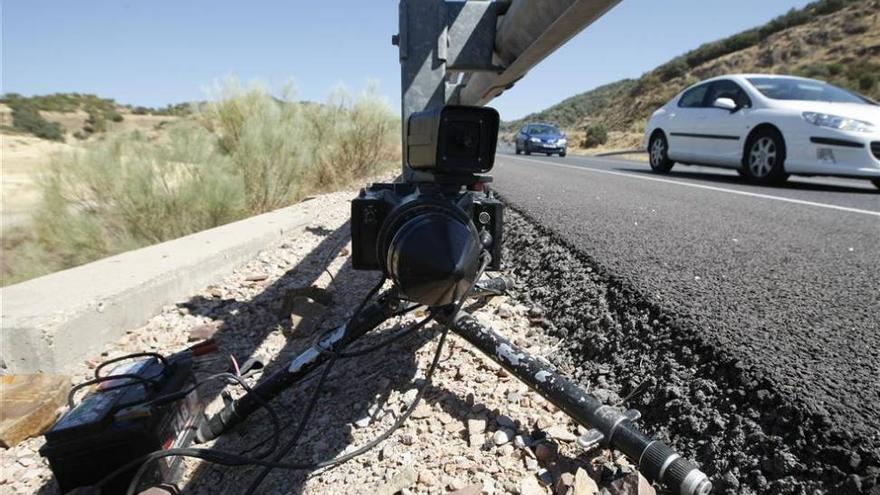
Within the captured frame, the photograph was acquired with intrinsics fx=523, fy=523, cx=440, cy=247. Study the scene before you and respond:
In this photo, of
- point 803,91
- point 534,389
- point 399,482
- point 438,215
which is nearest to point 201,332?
point 399,482

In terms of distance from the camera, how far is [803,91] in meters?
6.73

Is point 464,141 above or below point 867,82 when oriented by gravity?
below

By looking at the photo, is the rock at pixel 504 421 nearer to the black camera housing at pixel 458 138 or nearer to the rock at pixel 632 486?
the rock at pixel 632 486

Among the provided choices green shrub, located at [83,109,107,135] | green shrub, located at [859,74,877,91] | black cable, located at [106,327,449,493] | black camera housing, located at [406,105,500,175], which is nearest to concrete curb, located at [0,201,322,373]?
black cable, located at [106,327,449,493]

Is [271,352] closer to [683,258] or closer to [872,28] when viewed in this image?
[683,258]

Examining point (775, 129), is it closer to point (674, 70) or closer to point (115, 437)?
point (115, 437)

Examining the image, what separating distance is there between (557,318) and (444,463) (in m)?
0.95

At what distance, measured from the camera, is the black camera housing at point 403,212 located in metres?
1.21

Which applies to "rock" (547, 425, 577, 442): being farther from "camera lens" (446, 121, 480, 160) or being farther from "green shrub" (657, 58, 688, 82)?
"green shrub" (657, 58, 688, 82)

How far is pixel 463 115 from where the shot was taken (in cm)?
130

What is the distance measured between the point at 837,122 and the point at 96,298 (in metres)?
7.34

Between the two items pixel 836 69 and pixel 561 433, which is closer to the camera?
pixel 561 433

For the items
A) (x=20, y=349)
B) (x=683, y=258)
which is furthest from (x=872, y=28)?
(x=20, y=349)

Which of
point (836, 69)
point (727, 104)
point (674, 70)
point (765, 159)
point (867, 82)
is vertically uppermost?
point (674, 70)
